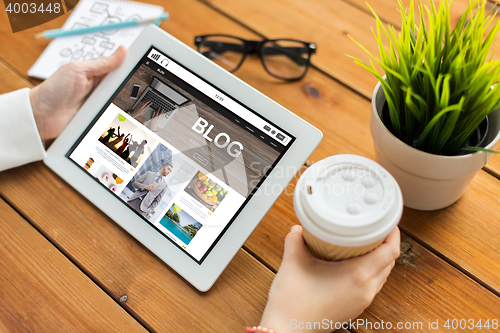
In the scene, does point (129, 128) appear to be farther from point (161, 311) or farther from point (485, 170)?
point (485, 170)

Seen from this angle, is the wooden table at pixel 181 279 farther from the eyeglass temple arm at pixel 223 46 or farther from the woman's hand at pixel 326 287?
the eyeglass temple arm at pixel 223 46

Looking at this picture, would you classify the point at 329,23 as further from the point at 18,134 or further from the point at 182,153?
the point at 18,134

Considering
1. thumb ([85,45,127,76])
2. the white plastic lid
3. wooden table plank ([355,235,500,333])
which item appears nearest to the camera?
the white plastic lid

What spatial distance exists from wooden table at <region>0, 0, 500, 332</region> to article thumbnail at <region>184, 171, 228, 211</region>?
0.09 m

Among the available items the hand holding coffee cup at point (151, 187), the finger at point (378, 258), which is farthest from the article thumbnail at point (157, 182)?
the finger at point (378, 258)

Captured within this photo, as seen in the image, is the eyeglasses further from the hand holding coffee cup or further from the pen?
the hand holding coffee cup

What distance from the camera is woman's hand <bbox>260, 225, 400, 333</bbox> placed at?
1.38 ft

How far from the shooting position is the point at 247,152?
50 cm

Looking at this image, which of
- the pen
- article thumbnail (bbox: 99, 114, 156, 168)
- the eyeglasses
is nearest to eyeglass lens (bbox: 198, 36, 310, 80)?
the eyeglasses

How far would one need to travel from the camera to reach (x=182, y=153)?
1.71 feet

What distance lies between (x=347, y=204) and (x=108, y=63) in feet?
1.43

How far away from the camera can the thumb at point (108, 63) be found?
0.58m

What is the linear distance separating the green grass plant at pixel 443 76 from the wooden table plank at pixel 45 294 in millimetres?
435

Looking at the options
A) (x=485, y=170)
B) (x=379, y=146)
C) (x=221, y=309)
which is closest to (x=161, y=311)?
(x=221, y=309)
